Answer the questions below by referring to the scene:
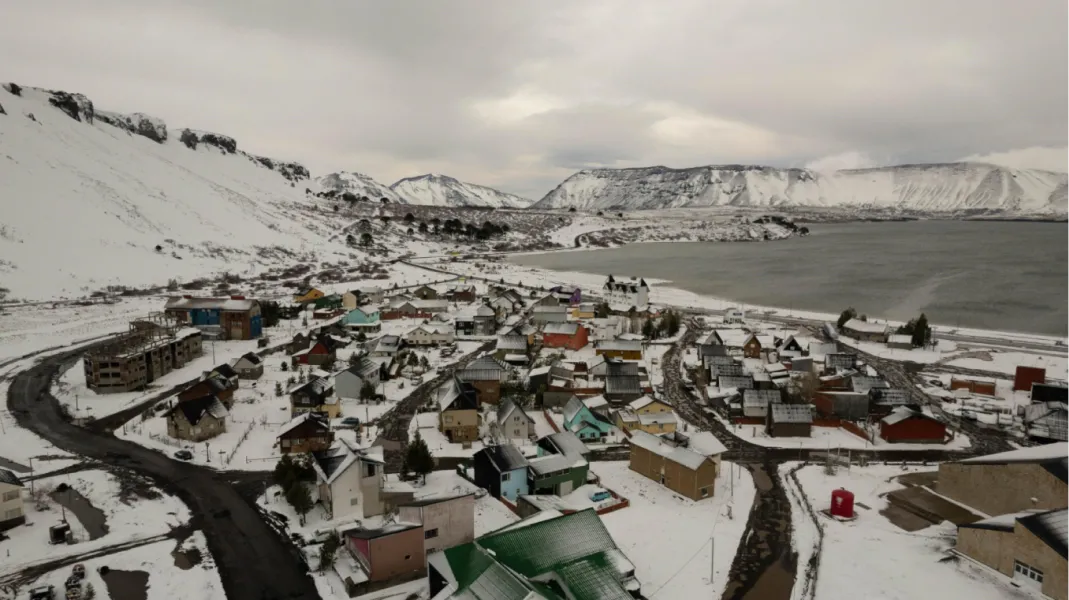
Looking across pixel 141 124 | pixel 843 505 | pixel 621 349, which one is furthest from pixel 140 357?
pixel 141 124

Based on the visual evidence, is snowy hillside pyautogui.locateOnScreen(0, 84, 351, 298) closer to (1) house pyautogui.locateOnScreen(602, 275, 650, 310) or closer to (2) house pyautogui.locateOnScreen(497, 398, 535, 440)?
(1) house pyautogui.locateOnScreen(602, 275, 650, 310)

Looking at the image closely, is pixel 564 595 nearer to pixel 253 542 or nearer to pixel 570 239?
pixel 253 542

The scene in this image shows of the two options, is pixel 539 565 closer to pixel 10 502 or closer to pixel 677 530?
pixel 677 530

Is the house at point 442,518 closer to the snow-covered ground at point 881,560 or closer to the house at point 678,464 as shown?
the house at point 678,464

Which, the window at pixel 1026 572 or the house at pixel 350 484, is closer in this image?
the window at pixel 1026 572

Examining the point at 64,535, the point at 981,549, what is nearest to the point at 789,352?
the point at 981,549

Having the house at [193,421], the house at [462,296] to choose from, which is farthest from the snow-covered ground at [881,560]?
the house at [462,296]
